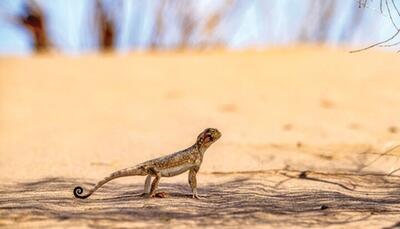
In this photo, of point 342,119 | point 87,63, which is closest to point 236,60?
point 87,63

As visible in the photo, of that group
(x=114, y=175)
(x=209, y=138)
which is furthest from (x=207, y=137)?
(x=114, y=175)

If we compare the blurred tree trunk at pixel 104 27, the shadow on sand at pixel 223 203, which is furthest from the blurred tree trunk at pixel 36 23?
the shadow on sand at pixel 223 203

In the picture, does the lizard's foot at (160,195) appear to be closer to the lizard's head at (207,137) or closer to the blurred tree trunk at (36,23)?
the lizard's head at (207,137)

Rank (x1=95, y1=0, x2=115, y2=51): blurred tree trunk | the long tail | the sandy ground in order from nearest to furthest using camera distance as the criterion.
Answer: the sandy ground < the long tail < (x1=95, y1=0, x2=115, y2=51): blurred tree trunk

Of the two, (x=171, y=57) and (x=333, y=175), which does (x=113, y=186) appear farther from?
(x=171, y=57)

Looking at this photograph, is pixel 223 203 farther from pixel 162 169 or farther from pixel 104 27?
pixel 104 27

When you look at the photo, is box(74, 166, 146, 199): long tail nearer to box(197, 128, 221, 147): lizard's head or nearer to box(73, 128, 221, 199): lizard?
box(73, 128, 221, 199): lizard

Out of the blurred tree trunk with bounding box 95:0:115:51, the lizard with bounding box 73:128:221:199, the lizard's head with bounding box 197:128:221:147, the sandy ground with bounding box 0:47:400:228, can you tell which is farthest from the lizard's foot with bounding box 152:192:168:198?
the blurred tree trunk with bounding box 95:0:115:51

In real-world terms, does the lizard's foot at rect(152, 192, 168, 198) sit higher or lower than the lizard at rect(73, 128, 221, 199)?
lower
